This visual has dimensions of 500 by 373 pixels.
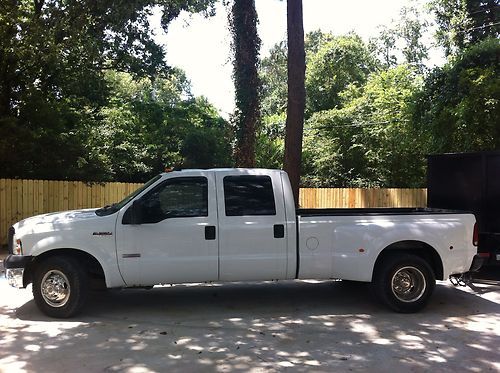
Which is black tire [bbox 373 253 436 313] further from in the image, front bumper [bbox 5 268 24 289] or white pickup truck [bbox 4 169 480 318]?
front bumper [bbox 5 268 24 289]

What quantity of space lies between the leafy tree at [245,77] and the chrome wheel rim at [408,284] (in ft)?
40.8

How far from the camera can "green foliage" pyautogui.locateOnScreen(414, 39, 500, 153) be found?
15664mm

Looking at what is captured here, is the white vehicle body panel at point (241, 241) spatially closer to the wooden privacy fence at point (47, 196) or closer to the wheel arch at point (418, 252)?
the wheel arch at point (418, 252)

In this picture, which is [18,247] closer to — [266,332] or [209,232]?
[209,232]

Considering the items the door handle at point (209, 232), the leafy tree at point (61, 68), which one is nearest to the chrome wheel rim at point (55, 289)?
the door handle at point (209, 232)

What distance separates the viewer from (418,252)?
24.3ft

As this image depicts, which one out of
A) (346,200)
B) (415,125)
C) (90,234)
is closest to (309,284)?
(90,234)

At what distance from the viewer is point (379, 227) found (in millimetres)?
7152

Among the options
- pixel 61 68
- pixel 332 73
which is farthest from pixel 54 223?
pixel 332 73

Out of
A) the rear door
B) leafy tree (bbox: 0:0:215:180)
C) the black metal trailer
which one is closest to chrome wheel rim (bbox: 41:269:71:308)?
the rear door

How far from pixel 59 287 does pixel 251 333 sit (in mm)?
2619

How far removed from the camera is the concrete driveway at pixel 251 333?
16.9ft

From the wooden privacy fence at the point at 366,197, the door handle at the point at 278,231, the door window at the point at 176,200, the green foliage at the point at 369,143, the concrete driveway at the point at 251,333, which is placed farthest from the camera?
the green foliage at the point at 369,143

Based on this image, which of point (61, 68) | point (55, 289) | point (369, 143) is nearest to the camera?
point (55, 289)
